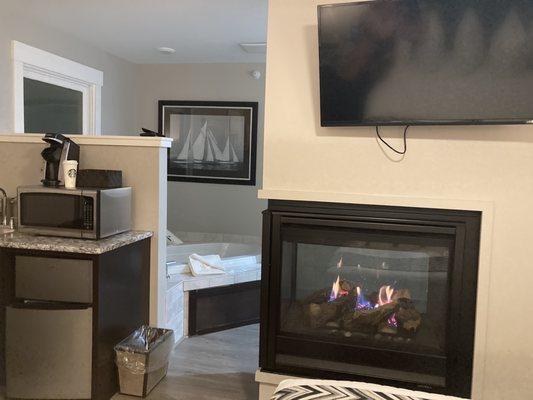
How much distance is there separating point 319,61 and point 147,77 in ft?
11.5

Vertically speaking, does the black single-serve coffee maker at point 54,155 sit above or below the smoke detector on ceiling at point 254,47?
below

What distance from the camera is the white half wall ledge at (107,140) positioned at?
8.82ft

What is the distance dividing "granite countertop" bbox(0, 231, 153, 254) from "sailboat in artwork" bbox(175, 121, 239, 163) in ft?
8.38

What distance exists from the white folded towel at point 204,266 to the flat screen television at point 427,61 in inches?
70.8

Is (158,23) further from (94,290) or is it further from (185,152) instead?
(94,290)

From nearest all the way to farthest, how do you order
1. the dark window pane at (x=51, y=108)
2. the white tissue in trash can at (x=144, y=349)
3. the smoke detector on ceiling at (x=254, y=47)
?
the white tissue in trash can at (x=144, y=349)
the dark window pane at (x=51, y=108)
the smoke detector on ceiling at (x=254, y=47)

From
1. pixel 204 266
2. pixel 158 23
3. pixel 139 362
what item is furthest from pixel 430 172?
pixel 158 23

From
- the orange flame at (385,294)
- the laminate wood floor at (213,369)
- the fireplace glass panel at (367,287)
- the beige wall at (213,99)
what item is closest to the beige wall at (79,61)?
the beige wall at (213,99)

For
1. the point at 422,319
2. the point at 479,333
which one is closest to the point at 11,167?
the point at 422,319

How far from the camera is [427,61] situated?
1.89m

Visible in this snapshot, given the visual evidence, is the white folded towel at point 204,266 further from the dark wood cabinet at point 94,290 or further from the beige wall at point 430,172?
the beige wall at point 430,172

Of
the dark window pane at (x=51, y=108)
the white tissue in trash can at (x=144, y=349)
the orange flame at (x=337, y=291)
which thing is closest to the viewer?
the orange flame at (x=337, y=291)

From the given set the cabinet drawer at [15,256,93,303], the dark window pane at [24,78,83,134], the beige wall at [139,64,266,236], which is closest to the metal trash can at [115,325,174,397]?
the cabinet drawer at [15,256,93,303]

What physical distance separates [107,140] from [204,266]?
123cm
